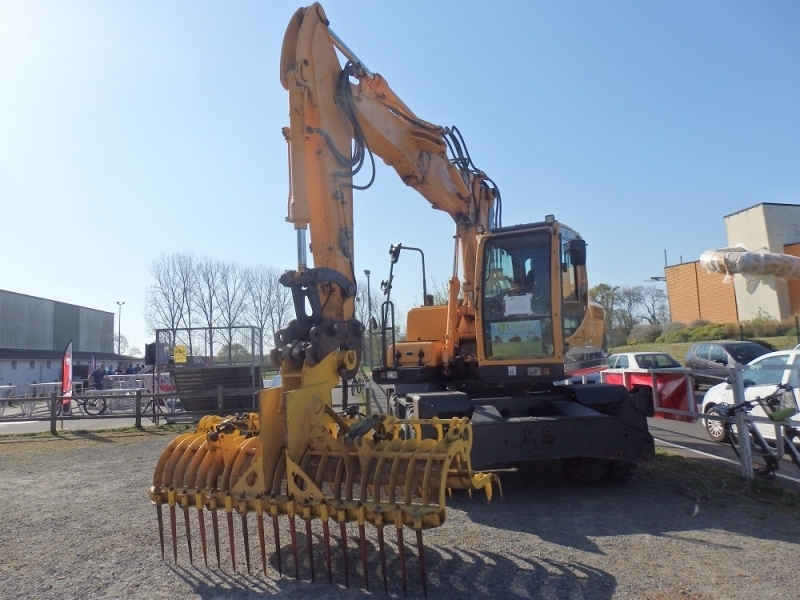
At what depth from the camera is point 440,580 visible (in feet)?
14.2

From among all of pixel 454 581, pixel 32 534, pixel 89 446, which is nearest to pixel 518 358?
pixel 454 581

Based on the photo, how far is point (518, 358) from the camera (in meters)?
7.48

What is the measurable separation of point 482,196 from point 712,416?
460 centimetres

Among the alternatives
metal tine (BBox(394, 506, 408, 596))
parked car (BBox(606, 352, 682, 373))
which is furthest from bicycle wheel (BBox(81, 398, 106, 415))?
metal tine (BBox(394, 506, 408, 596))

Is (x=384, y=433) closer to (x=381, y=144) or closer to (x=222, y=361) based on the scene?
(x=381, y=144)

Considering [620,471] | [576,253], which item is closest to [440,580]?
[620,471]

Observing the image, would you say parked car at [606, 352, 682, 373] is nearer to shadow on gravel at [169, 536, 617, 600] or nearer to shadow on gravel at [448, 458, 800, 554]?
shadow on gravel at [448, 458, 800, 554]

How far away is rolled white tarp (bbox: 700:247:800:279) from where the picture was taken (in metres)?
33.1

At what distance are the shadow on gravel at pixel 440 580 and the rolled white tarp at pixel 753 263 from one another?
34.8 metres

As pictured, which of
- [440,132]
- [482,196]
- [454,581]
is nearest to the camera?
[454,581]

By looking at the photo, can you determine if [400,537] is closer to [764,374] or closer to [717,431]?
[764,374]

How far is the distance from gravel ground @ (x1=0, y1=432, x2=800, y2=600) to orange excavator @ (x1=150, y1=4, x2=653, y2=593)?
27cm

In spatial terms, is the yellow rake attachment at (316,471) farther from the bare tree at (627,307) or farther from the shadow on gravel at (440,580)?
the bare tree at (627,307)

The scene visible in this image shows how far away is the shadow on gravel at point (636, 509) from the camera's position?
5320 mm
